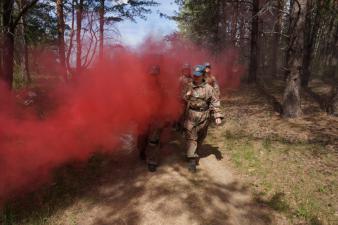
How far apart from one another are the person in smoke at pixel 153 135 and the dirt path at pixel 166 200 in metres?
0.29

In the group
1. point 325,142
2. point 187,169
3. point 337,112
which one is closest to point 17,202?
point 187,169

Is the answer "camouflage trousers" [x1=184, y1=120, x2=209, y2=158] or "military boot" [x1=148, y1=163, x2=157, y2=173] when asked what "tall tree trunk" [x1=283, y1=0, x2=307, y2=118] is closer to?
"camouflage trousers" [x1=184, y1=120, x2=209, y2=158]

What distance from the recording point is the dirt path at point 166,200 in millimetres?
5781

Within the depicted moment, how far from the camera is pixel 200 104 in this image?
738 centimetres

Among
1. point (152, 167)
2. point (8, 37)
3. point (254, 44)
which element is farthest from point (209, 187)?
point (254, 44)

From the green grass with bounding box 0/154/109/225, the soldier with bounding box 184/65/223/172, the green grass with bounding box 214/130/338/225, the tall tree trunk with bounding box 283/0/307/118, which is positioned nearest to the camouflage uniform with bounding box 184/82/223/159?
the soldier with bounding box 184/65/223/172

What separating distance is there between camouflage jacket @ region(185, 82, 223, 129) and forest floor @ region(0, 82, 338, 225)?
4.37ft

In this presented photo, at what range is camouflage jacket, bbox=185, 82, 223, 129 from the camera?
7371mm

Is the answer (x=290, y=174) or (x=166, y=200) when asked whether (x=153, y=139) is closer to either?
(x=166, y=200)

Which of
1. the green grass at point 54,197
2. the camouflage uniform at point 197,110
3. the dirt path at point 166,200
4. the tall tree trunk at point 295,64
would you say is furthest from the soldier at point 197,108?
the tall tree trunk at point 295,64

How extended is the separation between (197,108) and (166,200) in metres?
2.41

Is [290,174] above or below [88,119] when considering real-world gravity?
below

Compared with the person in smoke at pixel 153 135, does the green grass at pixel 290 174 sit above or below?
below

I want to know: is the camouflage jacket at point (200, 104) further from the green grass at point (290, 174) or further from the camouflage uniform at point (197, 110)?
the green grass at point (290, 174)
